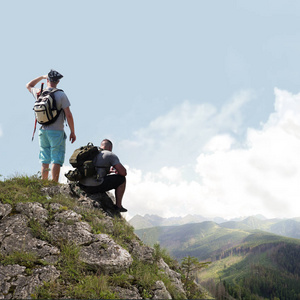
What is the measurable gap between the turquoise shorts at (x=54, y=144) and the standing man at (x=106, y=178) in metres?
1.48

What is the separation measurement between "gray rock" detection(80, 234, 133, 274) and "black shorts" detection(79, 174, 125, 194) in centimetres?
329

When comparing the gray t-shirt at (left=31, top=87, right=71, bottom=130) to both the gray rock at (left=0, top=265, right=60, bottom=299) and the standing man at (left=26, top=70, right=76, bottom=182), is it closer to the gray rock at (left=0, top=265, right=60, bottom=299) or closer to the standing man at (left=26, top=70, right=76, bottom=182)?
the standing man at (left=26, top=70, right=76, bottom=182)

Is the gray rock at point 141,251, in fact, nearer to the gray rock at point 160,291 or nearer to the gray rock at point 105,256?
the gray rock at point 105,256

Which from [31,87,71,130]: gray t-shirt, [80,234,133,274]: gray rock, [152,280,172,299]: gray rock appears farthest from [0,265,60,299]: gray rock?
[31,87,71,130]: gray t-shirt

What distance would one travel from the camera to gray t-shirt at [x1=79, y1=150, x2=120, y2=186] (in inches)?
406

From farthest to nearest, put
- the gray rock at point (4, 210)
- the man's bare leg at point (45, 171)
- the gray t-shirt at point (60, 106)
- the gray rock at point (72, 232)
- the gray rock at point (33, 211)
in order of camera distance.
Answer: the man's bare leg at point (45, 171) → the gray t-shirt at point (60, 106) → the gray rock at point (33, 211) → the gray rock at point (4, 210) → the gray rock at point (72, 232)

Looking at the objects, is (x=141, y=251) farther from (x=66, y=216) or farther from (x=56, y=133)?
(x=56, y=133)

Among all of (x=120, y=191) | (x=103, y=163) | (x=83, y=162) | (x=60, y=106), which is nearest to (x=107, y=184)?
(x=120, y=191)

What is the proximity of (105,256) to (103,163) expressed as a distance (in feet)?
14.4

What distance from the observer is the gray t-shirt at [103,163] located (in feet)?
33.8

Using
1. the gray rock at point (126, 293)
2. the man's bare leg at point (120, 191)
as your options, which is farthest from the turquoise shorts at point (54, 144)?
the gray rock at point (126, 293)

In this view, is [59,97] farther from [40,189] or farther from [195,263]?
[195,263]

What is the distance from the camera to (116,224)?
9.05 m

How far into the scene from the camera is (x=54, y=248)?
6.73m
